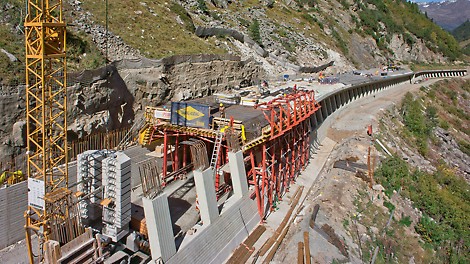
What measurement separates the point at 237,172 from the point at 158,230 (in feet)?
21.9

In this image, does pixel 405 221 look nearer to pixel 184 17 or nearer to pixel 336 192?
pixel 336 192

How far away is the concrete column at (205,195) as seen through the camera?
703 inches

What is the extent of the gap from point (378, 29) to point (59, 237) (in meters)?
93.6

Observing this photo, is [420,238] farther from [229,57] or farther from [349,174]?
[229,57]

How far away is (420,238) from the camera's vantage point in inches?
984

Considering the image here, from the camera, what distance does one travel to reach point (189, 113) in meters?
22.7

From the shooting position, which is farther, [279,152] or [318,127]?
[318,127]

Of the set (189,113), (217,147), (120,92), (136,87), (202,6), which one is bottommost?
(217,147)

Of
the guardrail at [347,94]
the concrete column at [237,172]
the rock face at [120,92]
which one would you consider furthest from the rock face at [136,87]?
the guardrail at [347,94]

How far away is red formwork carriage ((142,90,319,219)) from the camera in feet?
75.2

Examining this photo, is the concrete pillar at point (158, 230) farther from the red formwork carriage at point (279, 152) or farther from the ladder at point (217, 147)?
the red formwork carriage at point (279, 152)

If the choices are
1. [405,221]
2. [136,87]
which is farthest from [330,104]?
[136,87]

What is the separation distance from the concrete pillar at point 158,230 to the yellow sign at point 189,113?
25.0 feet

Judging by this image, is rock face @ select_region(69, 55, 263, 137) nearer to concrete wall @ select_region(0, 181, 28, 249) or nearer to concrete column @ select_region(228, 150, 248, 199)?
concrete wall @ select_region(0, 181, 28, 249)
